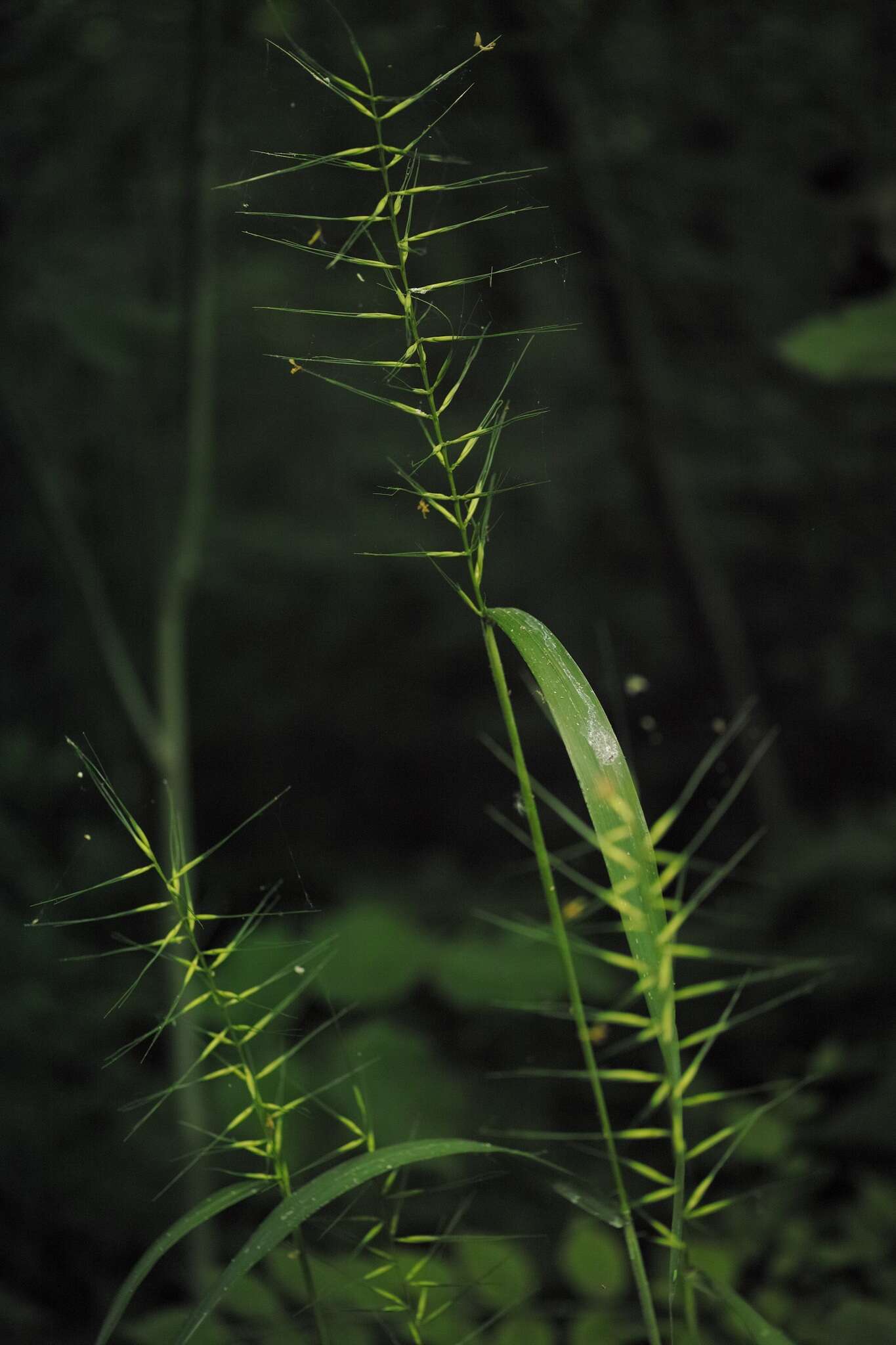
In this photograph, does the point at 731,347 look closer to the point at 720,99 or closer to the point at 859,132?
the point at 720,99

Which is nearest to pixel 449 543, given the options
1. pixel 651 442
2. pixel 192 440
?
pixel 651 442

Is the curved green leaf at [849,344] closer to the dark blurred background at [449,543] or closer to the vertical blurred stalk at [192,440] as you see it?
the dark blurred background at [449,543]

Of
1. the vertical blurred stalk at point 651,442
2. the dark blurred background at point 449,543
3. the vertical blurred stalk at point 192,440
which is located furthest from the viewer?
the vertical blurred stalk at point 651,442

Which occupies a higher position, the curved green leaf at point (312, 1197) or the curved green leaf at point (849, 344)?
the curved green leaf at point (849, 344)

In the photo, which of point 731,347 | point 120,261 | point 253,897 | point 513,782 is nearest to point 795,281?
point 731,347

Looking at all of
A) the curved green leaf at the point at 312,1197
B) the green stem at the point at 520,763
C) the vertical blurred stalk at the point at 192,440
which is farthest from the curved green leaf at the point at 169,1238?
the vertical blurred stalk at the point at 192,440

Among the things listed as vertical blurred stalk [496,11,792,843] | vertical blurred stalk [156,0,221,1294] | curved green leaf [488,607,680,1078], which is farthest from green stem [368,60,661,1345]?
vertical blurred stalk [496,11,792,843]
